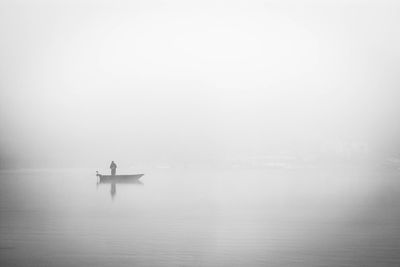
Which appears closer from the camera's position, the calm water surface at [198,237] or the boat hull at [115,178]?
the calm water surface at [198,237]

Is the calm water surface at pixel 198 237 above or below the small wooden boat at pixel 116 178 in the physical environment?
below

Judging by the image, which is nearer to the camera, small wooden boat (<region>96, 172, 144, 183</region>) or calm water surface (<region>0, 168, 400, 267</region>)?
calm water surface (<region>0, 168, 400, 267</region>)

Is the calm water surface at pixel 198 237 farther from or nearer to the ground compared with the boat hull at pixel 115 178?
nearer to the ground

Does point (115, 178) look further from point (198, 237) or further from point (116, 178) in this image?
point (198, 237)

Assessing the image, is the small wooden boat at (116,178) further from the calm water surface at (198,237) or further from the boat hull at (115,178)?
the calm water surface at (198,237)

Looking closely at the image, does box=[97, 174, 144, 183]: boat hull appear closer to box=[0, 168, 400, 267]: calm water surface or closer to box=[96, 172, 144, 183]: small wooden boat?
box=[96, 172, 144, 183]: small wooden boat

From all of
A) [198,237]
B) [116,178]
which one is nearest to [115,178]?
[116,178]

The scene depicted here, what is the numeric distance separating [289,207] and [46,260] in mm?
45262

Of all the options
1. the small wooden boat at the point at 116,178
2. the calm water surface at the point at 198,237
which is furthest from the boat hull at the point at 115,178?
the calm water surface at the point at 198,237

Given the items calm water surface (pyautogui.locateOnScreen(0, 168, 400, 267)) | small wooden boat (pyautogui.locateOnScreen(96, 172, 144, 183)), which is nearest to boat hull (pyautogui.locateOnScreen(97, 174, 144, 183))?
small wooden boat (pyautogui.locateOnScreen(96, 172, 144, 183))

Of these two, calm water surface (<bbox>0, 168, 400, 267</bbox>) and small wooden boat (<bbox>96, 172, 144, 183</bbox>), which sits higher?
small wooden boat (<bbox>96, 172, 144, 183</bbox>)

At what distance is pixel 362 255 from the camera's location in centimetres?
2947

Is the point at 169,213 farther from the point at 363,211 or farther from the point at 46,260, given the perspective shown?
the point at 46,260

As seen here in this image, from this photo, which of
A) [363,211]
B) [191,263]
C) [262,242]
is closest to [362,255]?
[262,242]
